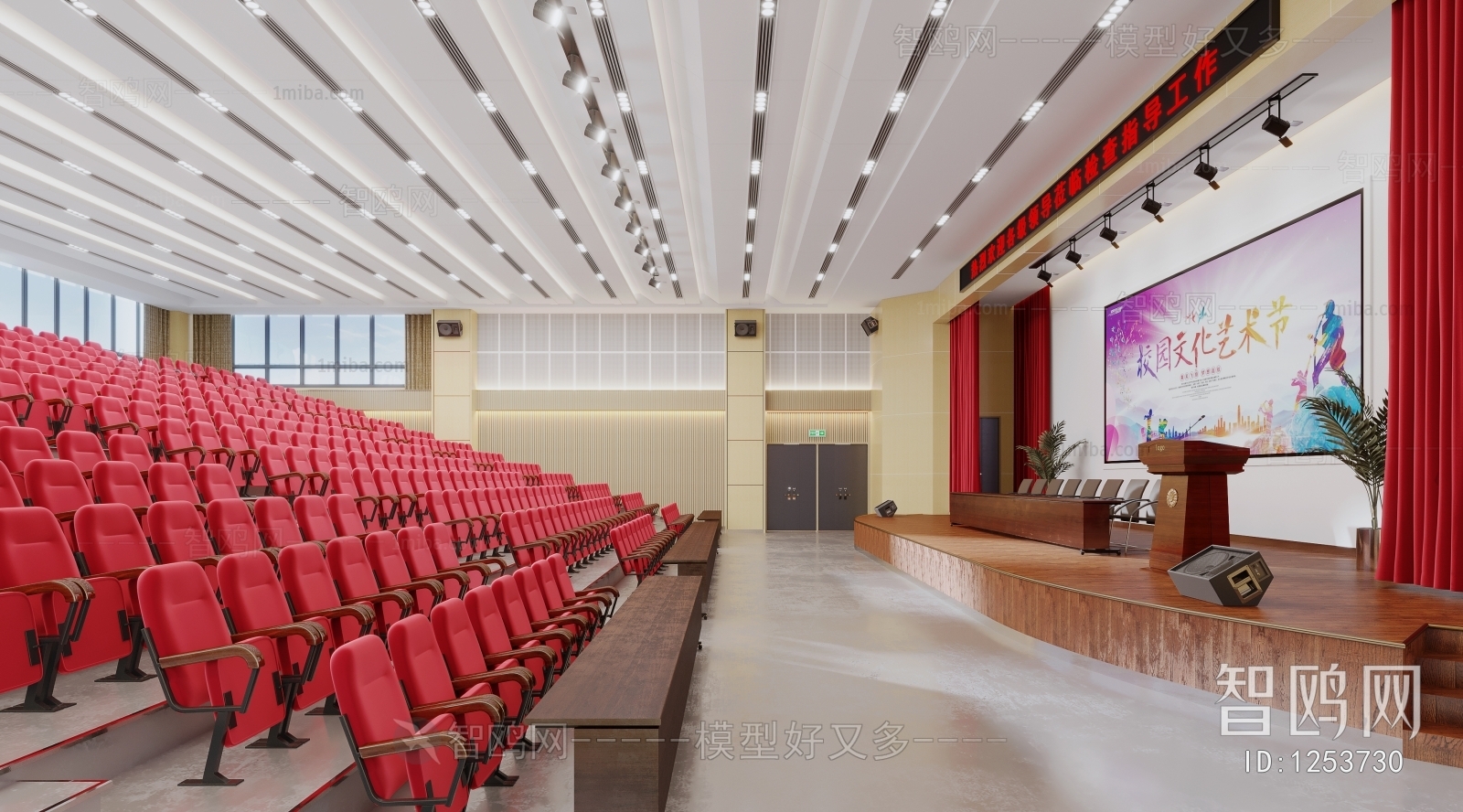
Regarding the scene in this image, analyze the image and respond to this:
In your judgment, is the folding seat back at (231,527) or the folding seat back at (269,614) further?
the folding seat back at (231,527)

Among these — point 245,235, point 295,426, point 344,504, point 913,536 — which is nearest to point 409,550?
point 344,504

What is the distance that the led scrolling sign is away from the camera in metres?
4.14

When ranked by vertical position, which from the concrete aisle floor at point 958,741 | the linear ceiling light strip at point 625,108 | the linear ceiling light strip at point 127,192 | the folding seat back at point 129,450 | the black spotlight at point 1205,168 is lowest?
the concrete aisle floor at point 958,741

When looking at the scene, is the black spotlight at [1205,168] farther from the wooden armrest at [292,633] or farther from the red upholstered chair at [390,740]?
the wooden armrest at [292,633]

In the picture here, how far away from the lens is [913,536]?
7.42 meters

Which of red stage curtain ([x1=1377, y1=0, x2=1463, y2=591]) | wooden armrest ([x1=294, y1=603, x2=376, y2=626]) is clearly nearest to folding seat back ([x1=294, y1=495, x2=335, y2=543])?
wooden armrest ([x1=294, y1=603, x2=376, y2=626])

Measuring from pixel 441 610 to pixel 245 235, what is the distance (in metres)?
8.57

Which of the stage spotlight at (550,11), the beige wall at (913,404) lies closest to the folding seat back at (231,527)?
the stage spotlight at (550,11)

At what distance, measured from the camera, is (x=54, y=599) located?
2205mm

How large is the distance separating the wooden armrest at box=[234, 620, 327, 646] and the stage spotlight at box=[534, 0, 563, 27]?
367cm

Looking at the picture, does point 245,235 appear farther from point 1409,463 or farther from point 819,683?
point 1409,463

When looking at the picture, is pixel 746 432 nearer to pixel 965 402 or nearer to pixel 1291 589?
pixel 965 402

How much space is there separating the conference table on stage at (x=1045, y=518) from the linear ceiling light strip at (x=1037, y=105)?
2906mm

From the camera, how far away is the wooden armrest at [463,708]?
2023mm
